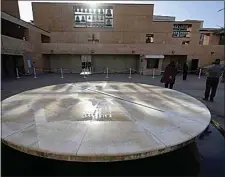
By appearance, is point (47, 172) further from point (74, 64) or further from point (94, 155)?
point (74, 64)

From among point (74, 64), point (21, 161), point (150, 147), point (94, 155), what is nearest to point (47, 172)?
point (21, 161)

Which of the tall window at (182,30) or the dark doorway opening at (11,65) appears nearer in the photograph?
the dark doorway opening at (11,65)

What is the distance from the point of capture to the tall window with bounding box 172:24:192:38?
77.3 ft

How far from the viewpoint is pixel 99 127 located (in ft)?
8.75

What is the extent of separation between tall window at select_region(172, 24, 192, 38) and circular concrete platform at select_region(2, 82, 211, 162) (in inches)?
901

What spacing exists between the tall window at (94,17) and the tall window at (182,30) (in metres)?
10.1

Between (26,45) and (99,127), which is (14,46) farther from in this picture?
(99,127)

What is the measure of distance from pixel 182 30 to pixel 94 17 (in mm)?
13621

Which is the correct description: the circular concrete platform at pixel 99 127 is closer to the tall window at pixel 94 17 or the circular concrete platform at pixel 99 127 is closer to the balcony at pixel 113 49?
the balcony at pixel 113 49

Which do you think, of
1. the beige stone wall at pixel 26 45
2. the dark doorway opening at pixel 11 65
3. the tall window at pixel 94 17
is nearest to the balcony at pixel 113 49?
the beige stone wall at pixel 26 45

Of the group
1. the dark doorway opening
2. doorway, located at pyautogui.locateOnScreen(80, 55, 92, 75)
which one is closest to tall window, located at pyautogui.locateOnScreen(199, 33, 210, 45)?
doorway, located at pyautogui.locateOnScreen(80, 55, 92, 75)

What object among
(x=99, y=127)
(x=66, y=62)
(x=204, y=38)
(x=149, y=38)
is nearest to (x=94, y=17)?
(x=66, y=62)

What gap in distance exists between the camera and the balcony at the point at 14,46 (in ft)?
38.4

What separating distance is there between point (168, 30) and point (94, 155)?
2442 cm
